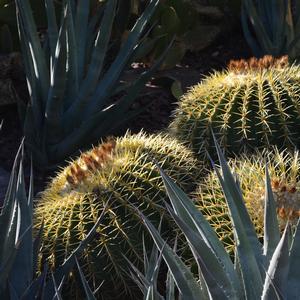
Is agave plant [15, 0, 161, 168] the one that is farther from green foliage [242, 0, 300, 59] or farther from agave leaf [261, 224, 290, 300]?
agave leaf [261, 224, 290, 300]

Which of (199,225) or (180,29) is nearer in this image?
(199,225)

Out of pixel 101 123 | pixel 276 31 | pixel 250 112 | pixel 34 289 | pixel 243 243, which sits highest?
pixel 276 31

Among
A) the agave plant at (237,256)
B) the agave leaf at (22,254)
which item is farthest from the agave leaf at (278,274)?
the agave leaf at (22,254)

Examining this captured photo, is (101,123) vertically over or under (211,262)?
over

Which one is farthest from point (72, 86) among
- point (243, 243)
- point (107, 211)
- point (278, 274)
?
point (278, 274)

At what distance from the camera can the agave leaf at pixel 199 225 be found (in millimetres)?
1647

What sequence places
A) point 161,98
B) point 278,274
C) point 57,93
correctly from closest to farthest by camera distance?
point 278,274 < point 57,93 < point 161,98

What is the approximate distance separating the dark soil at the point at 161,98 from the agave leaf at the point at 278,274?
90.9 inches

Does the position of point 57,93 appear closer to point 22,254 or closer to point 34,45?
point 34,45

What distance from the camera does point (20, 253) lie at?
7.23 ft

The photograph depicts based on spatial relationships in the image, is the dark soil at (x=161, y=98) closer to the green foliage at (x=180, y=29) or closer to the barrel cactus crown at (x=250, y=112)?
the green foliage at (x=180, y=29)

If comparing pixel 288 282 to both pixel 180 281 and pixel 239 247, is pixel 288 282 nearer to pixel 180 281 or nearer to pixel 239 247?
pixel 239 247

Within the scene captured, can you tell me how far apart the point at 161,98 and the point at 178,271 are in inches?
132

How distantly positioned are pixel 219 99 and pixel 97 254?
0.86 m
